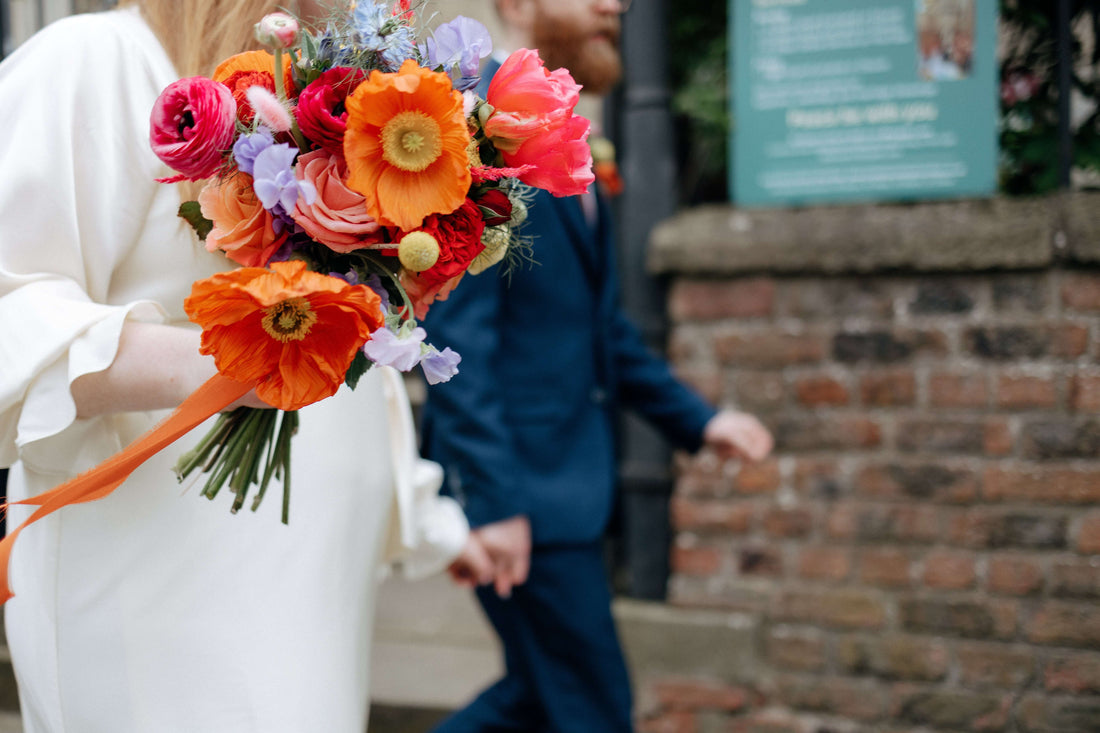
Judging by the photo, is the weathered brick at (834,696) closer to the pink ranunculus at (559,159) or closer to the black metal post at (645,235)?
the black metal post at (645,235)

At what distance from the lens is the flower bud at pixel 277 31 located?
0.97m

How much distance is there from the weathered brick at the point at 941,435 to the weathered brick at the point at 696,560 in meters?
0.64

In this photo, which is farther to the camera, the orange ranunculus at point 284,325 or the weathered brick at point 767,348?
the weathered brick at point 767,348

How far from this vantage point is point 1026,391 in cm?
269

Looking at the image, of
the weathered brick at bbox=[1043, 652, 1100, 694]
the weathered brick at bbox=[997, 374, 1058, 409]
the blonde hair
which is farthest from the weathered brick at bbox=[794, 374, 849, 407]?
the blonde hair

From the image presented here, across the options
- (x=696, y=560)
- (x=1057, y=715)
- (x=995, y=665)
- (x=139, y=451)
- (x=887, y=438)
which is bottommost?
(x=1057, y=715)

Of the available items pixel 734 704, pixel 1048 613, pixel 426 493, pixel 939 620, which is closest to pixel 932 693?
pixel 939 620

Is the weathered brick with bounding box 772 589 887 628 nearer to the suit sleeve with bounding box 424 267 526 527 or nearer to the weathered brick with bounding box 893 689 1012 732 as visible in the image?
the weathered brick with bounding box 893 689 1012 732

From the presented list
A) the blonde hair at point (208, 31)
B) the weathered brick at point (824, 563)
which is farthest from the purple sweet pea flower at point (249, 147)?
the weathered brick at point (824, 563)

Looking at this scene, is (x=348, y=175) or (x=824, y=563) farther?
(x=824, y=563)

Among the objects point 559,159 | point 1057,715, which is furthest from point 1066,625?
point 559,159

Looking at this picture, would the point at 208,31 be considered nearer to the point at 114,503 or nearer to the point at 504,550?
the point at 114,503

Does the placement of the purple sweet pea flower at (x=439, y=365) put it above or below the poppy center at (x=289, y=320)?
below

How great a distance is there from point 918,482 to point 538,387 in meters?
1.24
